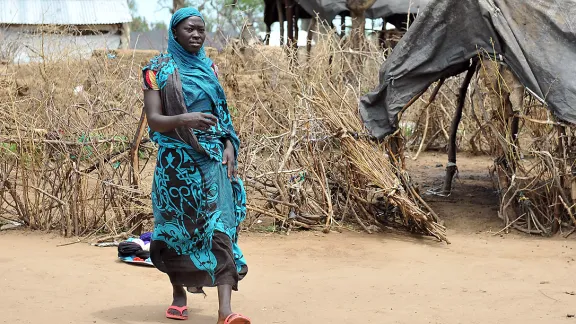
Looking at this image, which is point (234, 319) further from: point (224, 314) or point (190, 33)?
point (190, 33)

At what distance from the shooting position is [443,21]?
6.86m

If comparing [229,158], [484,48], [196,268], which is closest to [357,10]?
[484,48]

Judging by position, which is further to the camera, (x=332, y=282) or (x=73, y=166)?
(x=73, y=166)

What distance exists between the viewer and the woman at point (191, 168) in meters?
3.92

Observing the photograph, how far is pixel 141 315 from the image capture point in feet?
14.4

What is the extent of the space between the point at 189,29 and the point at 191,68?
0.19 metres

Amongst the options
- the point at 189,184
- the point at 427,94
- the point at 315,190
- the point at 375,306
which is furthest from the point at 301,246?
the point at 427,94

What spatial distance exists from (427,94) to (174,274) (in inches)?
299

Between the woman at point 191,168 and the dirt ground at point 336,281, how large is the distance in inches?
17.5

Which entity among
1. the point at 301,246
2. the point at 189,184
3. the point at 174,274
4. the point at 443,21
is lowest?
the point at 301,246

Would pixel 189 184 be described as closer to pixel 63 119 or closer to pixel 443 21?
pixel 63 119

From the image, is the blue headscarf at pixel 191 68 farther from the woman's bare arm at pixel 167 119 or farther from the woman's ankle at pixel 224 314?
the woman's ankle at pixel 224 314

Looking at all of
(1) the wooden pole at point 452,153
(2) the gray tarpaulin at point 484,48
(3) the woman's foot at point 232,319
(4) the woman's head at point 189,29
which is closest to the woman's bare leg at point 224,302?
(3) the woman's foot at point 232,319

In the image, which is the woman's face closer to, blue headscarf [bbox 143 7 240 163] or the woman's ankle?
blue headscarf [bbox 143 7 240 163]
